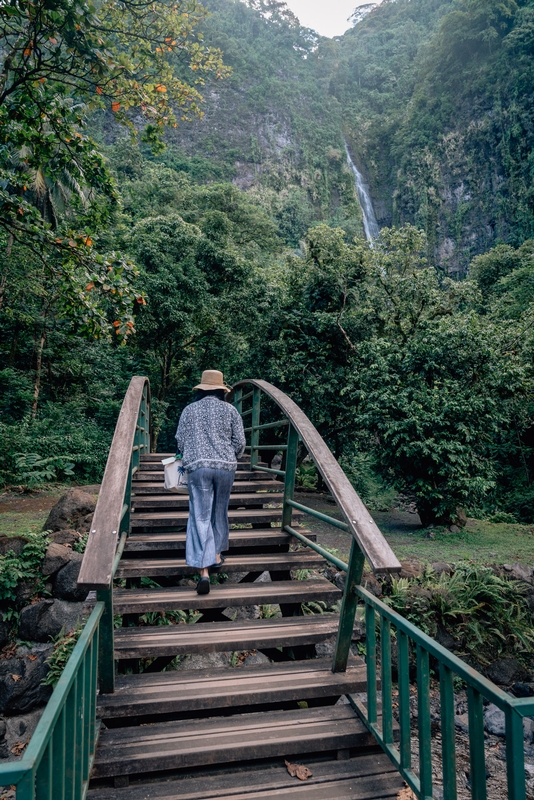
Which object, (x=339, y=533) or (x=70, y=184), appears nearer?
(x=339, y=533)

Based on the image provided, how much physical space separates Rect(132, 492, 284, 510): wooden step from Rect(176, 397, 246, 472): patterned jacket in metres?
0.74

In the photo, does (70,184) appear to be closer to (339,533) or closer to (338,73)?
(339,533)

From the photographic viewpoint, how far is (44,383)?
50.7 ft

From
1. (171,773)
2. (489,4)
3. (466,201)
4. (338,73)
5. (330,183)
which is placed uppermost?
(338,73)

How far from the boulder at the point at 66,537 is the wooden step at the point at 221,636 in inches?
120

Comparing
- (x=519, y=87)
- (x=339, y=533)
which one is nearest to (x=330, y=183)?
(x=519, y=87)

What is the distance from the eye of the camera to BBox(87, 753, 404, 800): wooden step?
2051 millimetres

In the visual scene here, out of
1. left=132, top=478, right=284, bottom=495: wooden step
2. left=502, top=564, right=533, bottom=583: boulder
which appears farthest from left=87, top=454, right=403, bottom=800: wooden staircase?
left=502, top=564, right=533, bottom=583: boulder

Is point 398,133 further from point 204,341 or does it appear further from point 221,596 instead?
point 221,596

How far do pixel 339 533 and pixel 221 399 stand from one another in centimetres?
627

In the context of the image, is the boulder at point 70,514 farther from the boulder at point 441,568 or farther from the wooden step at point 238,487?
the boulder at point 441,568

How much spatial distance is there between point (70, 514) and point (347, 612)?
14.6 ft

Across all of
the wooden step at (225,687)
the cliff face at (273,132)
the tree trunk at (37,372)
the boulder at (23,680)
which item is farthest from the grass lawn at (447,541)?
the cliff face at (273,132)

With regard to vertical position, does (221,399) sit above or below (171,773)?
above
